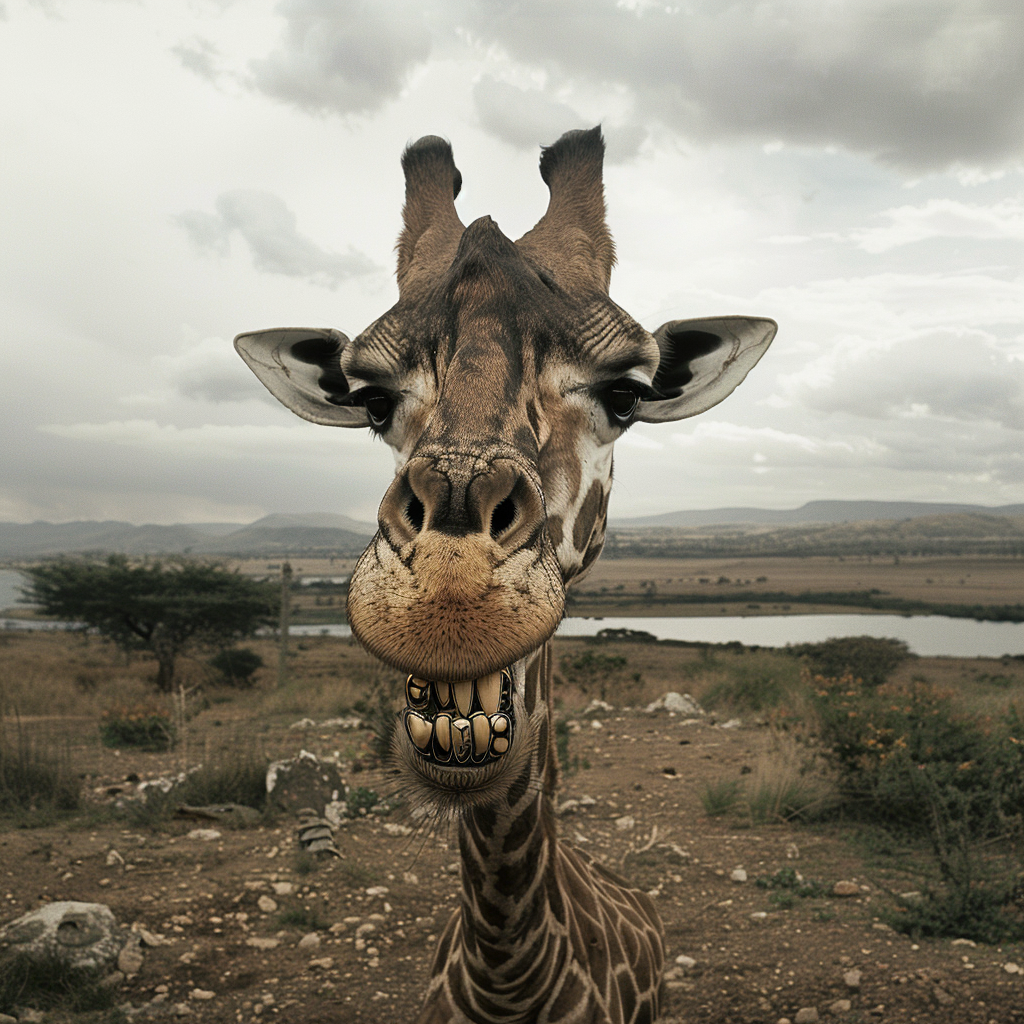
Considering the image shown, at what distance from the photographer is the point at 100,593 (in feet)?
95.6

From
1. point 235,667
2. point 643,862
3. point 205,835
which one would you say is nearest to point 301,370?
point 643,862

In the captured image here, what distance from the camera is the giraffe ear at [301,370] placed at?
3.38 meters

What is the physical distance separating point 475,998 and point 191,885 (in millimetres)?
5696

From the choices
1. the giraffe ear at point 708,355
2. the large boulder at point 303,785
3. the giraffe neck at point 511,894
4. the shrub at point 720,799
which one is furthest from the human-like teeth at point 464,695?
the shrub at point 720,799

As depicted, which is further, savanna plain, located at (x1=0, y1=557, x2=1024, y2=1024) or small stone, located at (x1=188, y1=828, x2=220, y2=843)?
small stone, located at (x1=188, y1=828, x2=220, y2=843)

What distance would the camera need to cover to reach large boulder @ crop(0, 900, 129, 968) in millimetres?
5504

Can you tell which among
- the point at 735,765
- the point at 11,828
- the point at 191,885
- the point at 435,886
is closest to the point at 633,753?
the point at 735,765

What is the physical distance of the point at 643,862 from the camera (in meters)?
8.18

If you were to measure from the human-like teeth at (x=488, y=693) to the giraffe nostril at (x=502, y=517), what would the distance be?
327 millimetres

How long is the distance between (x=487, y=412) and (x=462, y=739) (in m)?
0.85

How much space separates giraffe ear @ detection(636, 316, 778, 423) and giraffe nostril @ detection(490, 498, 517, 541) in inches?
61.8

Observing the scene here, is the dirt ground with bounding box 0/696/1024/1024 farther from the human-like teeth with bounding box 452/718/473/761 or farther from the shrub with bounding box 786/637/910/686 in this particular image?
the shrub with bounding box 786/637/910/686

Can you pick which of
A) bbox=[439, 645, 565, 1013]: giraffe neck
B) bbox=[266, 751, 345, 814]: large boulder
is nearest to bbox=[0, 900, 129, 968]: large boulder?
bbox=[266, 751, 345, 814]: large boulder

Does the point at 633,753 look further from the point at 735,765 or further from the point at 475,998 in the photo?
the point at 475,998
